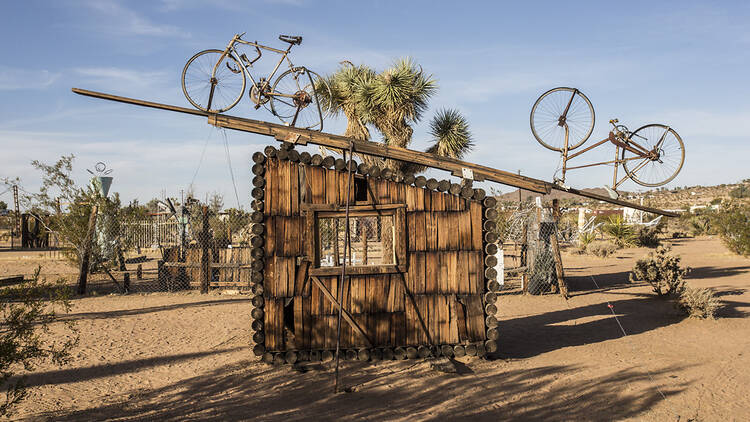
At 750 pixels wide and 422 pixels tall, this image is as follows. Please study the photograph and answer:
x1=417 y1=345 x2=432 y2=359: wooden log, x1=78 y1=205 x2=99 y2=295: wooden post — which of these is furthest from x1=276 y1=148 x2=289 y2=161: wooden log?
x1=78 y1=205 x2=99 y2=295: wooden post

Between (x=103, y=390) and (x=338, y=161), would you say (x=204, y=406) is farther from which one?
(x=338, y=161)

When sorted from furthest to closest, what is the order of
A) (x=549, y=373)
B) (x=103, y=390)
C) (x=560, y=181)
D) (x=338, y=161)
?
1. (x=560, y=181)
2. (x=338, y=161)
3. (x=549, y=373)
4. (x=103, y=390)

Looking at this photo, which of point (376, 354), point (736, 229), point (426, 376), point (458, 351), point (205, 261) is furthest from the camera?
point (736, 229)

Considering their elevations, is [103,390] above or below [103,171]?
below

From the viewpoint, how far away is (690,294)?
444 inches

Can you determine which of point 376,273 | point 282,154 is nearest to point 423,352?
point 376,273

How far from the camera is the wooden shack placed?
822 cm

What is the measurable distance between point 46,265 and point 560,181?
2031 cm

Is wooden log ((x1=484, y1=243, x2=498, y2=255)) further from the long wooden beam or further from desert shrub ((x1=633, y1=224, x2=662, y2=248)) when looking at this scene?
desert shrub ((x1=633, y1=224, x2=662, y2=248))

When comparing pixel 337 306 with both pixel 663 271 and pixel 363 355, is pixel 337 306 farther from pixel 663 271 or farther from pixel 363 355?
pixel 663 271

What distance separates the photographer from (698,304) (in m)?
11.1

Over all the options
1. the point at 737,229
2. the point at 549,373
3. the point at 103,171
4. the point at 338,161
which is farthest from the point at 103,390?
the point at 737,229

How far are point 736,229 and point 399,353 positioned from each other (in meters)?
20.1

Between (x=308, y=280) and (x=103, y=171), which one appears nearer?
(x=308, y=280)
